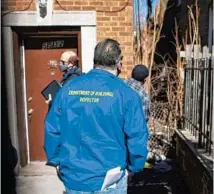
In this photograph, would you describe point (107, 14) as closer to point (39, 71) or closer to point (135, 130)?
point (39, 71)

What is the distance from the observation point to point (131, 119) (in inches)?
99.0

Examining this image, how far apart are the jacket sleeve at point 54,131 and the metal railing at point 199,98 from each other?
7.05 feet

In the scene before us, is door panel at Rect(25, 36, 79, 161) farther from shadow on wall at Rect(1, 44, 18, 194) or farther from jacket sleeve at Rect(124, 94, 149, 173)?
jacket sleeve at Rect(124, 94, 149, 173)

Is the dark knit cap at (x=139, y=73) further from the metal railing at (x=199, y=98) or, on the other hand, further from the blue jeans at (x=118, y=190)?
the blue jeans at (x=118, y=190)

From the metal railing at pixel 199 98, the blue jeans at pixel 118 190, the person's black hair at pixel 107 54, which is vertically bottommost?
the blue jeans at pixel 118 190

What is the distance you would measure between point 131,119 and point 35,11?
3703 millimetres

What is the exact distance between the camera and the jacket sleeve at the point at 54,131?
2.63 meters

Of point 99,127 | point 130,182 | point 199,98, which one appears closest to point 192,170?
point 199,98

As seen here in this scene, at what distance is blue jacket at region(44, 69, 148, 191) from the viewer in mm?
2506

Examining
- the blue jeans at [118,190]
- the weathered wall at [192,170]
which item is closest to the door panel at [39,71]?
the weathered wall at [192,170]

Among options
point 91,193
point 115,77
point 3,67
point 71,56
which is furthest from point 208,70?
point 3,67

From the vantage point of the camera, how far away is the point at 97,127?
2.51 metres

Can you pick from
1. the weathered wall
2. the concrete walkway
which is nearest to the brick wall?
the weathered wall

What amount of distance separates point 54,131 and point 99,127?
358 mm
